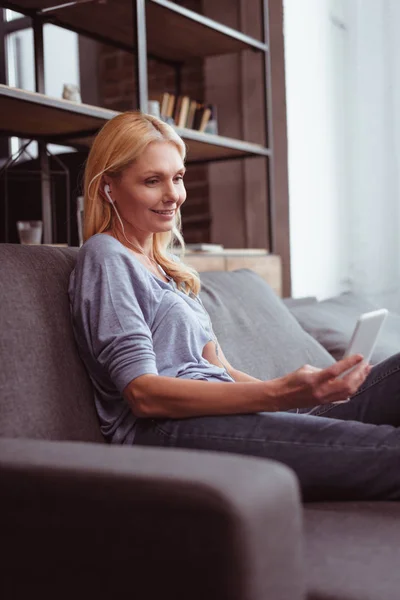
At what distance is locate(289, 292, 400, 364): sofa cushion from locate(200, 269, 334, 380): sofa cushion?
127 millimetres

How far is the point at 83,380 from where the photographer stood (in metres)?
1.35

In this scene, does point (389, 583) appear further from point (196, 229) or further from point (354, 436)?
point (196, 229)

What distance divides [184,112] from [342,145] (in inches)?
36.2

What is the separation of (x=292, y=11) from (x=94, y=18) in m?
1.01

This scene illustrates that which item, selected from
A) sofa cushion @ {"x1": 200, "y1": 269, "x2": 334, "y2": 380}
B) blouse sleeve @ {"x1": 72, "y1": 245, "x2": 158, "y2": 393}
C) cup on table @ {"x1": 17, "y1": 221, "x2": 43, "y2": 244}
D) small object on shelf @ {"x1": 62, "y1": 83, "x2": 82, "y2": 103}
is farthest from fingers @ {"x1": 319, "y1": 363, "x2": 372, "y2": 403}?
small object on shelf @ {"x1": 62, "y1": 83, "x2": 82, "y2": 103}

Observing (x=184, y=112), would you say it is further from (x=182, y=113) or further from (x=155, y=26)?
(x=155, y=26)

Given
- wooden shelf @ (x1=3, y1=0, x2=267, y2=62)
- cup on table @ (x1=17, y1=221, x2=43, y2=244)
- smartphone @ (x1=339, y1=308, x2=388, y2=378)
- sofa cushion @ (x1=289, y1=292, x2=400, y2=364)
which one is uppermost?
wooden shelf @ (x1=3, y1=0, x2=267, y2=62)

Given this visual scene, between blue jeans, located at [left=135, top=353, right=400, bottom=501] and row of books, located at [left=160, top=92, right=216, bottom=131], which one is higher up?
row of books, located at [left=160, top=92, right=216, bottom=131]

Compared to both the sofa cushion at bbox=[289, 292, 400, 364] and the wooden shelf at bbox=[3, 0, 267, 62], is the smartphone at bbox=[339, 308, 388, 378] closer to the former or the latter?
the sofa cushion at bbox=[289, 292, 400, 364]

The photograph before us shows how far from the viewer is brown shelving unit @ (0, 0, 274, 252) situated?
2211 mm

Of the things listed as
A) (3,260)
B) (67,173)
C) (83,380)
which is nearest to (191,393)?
(83,380)

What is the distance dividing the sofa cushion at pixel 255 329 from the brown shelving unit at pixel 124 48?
0.64 metres

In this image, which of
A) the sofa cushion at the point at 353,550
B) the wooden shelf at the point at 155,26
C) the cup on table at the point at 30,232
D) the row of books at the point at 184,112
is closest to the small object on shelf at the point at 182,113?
the row of books at the point at 184,112

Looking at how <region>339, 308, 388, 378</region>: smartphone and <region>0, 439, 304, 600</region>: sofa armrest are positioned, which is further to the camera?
<region>339, 308, 388, 378</region>: smartphone
